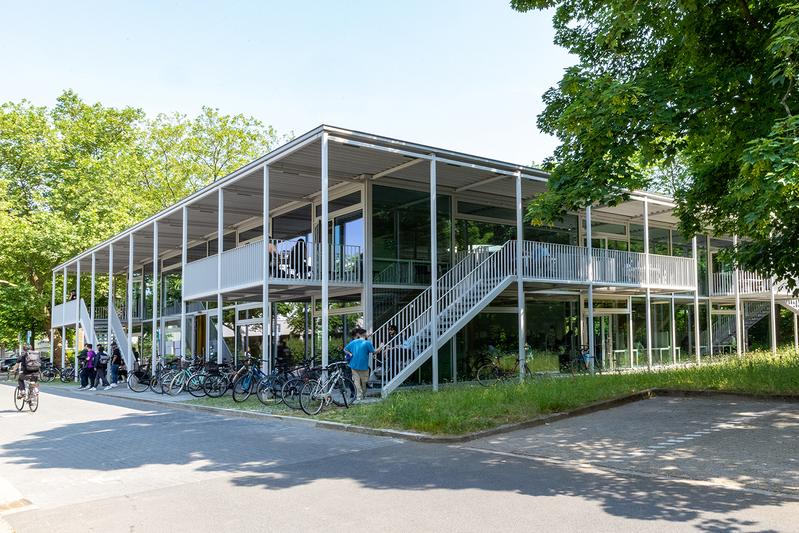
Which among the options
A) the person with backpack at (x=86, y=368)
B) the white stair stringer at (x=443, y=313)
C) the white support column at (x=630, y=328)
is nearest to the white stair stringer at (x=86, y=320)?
the person with backpack at (x=86, y=368)

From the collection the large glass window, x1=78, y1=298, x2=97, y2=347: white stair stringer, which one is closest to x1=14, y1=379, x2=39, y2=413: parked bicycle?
the large glass window

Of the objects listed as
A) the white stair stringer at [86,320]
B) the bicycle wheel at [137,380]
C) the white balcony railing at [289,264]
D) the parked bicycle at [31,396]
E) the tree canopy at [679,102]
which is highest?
the tree canopy at [679,102]

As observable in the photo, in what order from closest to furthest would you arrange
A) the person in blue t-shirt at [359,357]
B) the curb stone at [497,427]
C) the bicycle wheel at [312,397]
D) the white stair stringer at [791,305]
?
the curb stone at [497,427] → the bicycle wheel at [312,397] → the person in blue t-shirt at [359,357] → the white stair stringer at [791,305]

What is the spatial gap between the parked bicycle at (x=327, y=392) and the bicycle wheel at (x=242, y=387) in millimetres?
3370

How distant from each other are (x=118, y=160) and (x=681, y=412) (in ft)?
126

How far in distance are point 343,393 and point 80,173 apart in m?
33.3

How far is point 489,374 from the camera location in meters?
18.8

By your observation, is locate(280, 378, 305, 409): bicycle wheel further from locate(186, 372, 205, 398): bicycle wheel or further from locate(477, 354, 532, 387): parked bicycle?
locate(477, 354, 532, 387): parked bicycle

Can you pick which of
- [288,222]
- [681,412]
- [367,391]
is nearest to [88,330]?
[288,222]

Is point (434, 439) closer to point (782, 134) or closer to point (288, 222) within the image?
point (782, 134)

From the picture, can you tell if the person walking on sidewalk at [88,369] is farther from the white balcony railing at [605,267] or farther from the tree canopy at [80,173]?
the white balcony railing at [605,267]

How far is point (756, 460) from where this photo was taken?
26.8 ft

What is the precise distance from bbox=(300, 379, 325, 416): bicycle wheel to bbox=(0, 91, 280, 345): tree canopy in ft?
89.5

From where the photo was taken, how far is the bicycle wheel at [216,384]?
58.9 ft
